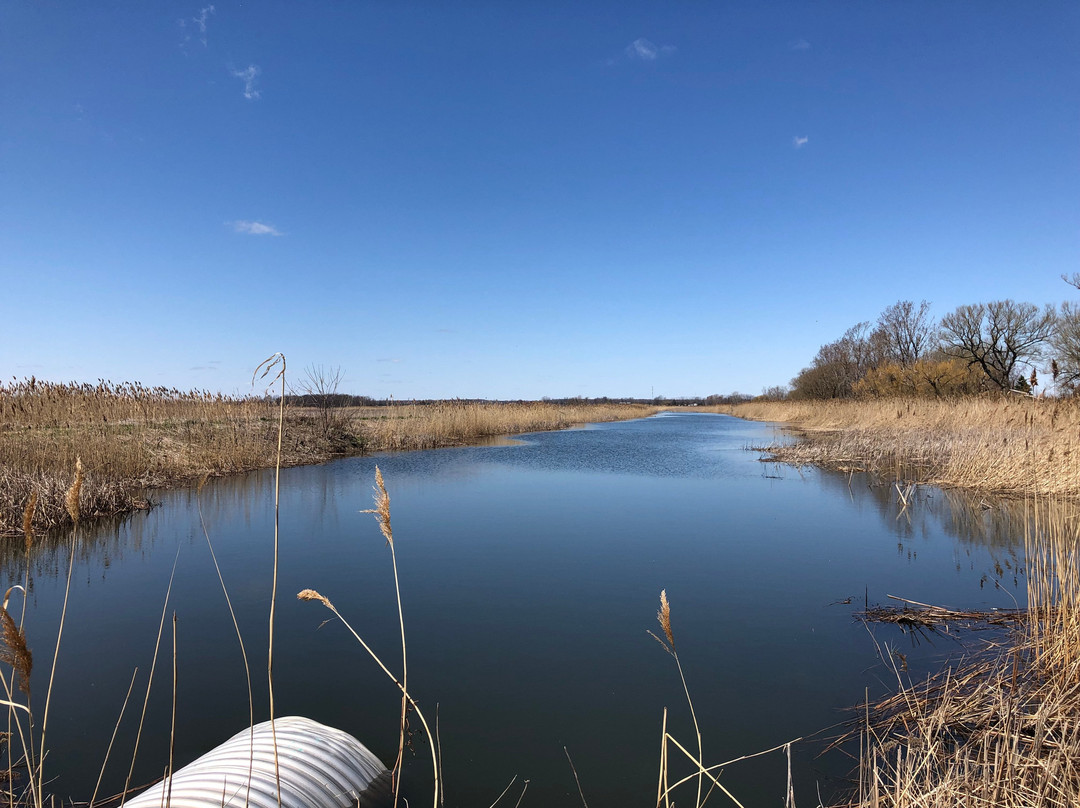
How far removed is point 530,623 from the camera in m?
3.83

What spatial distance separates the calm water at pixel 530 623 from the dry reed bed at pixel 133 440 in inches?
34.0

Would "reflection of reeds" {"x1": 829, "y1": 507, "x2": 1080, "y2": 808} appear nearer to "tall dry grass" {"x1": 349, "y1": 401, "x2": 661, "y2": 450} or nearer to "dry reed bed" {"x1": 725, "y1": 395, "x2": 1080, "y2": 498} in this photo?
"dry reed bed" {"x1": 725, "y1": 395, "x2": 1080, "y2": 498}

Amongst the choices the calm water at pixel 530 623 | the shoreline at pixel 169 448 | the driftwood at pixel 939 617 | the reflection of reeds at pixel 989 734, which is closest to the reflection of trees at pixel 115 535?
the calm water at pixel 530 623

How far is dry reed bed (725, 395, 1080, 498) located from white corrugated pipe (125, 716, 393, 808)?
4.45 meters

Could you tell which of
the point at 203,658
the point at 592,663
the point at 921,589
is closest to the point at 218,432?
the point at 203,658

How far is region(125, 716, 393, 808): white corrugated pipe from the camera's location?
165 cm

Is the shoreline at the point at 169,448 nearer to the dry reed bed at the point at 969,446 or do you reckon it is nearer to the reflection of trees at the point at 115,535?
the reflection of trees at the point at 115,535

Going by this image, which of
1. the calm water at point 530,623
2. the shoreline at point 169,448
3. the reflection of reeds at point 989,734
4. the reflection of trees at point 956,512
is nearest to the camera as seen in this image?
the reflection of reeds at point 989,734

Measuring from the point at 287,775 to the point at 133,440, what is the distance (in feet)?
32.1

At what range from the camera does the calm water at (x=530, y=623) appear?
2488 millimetres

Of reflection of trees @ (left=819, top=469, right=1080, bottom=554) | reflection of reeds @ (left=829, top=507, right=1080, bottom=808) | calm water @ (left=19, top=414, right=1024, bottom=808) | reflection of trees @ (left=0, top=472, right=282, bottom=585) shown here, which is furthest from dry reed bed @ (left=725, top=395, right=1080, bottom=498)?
reflection of trees @ (left=0, top=472, right=282, bottom=585)

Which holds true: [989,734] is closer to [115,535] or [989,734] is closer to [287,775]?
[287,775]

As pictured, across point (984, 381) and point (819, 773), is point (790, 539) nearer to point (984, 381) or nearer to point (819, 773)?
point (819, 773)

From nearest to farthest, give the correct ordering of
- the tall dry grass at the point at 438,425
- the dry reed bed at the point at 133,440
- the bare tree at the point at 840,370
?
1. the dry reed bed at the point at 133,440
2. the tall dry grass at the point at 438,425
3. the bare tree at the point at 840,370
